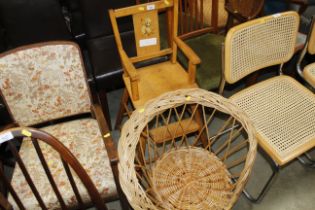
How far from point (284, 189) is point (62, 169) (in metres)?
1.28

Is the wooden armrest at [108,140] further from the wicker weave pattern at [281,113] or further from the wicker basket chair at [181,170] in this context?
the wicker weave pattern at [281,113]

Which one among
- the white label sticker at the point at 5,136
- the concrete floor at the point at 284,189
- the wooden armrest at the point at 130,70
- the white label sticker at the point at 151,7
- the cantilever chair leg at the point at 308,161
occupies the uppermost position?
the white label sticker at the point at 151,7

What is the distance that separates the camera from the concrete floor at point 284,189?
171 cm

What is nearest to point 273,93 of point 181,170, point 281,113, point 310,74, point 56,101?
point 281,113

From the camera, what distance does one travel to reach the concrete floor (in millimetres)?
1710

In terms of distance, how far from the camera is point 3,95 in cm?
141

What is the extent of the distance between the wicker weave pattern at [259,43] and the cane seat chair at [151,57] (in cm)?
21

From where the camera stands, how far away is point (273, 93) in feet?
5.49

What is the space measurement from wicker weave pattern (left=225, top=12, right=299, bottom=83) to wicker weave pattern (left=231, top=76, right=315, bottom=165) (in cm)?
14

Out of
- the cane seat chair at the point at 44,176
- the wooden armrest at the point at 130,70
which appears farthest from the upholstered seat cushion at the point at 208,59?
the cane seat chair at the point at 44,176

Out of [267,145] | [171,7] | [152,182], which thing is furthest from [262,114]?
[171,7]

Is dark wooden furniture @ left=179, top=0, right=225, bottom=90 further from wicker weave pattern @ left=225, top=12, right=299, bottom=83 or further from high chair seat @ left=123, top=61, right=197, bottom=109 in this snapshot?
wicker weave pattern @ left=225, top=12, right=299, bottom=83

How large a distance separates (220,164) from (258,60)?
1.97 feet

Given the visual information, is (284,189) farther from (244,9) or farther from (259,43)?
(244,9)
